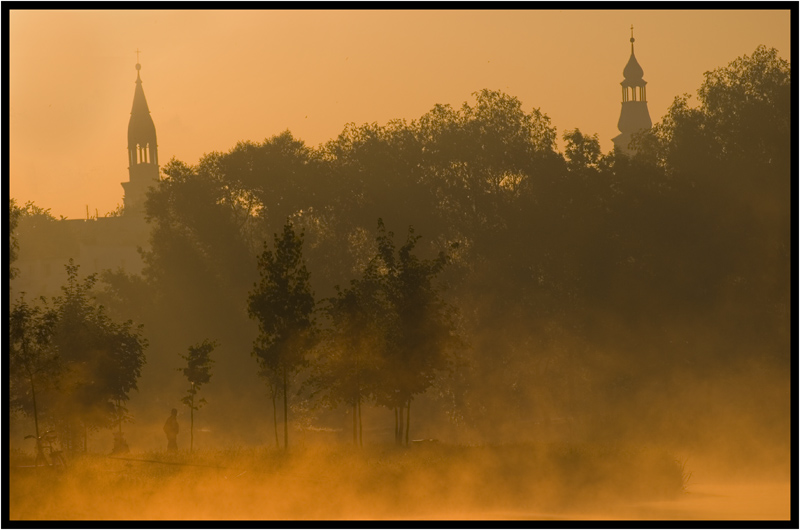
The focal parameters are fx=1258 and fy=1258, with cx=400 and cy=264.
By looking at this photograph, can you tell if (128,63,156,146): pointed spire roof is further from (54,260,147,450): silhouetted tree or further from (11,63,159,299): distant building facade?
(54,260,147,450): silhouetted tree

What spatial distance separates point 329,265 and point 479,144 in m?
9.40

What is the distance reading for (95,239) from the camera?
13512cm

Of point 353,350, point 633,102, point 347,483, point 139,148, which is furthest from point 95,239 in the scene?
point 347,483

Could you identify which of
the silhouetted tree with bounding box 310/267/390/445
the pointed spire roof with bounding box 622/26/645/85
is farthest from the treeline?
the pointed spire roof with bounding box 622/26/645/85

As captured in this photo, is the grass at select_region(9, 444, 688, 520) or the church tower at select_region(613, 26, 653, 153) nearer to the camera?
the grass at select_region(9, 444, 688, 520)

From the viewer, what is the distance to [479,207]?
60.6 meters

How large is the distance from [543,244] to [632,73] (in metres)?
86.5

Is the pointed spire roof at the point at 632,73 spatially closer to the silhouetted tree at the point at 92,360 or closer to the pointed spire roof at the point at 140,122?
the pointed spire roof at the point at 140,122

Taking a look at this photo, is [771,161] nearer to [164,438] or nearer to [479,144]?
[479,144]

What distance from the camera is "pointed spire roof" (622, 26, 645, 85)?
14000 cm

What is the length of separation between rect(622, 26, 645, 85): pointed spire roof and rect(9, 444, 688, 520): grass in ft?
346

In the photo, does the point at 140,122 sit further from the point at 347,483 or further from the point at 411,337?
the point at 347,483

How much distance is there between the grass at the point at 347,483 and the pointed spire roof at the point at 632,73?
4156 inches

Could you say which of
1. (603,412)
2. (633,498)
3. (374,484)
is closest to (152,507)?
(374,484)
